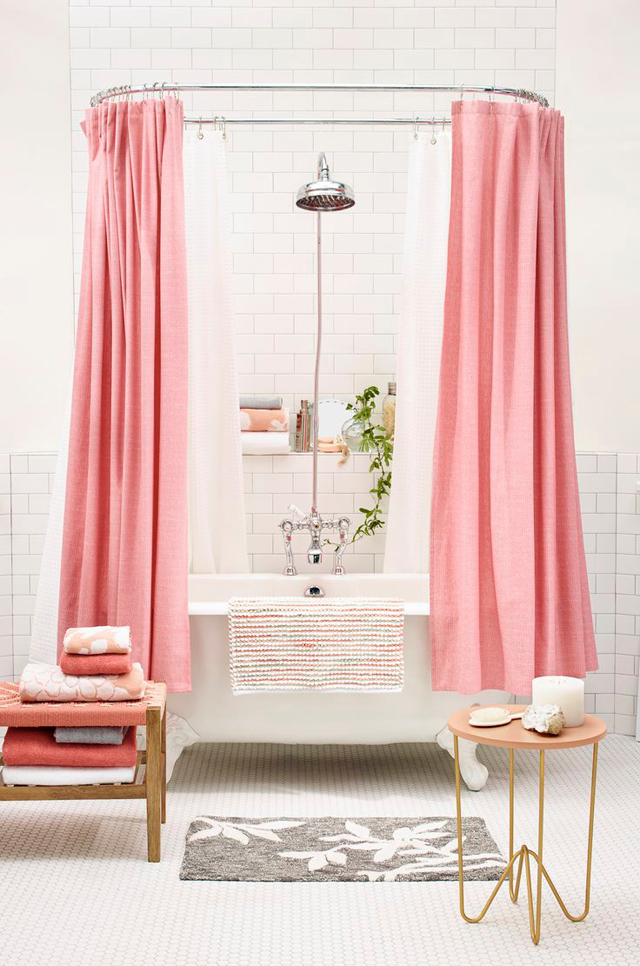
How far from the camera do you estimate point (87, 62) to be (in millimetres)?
4352

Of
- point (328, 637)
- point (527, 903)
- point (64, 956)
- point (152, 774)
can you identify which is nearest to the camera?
point (64, 956)

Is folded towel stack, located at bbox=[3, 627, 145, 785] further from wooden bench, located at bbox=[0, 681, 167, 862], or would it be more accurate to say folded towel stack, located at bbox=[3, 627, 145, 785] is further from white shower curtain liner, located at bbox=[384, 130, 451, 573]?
white shower curtain liner, located at bbox=[384, 130, 451, 573]

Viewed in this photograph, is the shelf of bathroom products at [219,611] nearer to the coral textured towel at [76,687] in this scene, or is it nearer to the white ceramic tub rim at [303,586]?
the white ceramic tub rim at [303,586]

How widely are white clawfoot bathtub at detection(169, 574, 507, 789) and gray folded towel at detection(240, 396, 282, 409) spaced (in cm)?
116

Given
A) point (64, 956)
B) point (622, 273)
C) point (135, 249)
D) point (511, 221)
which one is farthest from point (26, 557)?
point (622, 273)

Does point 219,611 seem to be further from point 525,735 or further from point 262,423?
point 525,735

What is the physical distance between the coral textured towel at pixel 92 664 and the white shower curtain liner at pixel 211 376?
1.08 meters

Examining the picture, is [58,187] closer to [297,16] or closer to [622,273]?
[297,16]

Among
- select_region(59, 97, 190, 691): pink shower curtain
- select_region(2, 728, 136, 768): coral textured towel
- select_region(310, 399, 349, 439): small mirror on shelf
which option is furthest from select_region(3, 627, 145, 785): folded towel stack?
select_region(310, 399, 349, 439): small mirror on shelf

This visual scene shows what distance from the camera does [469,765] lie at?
11.3 feet

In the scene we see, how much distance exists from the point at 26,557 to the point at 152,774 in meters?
1.76

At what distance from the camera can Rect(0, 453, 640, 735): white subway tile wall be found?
13.9 ft

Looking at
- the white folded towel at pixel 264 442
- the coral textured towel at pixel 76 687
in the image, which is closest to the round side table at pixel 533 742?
the coral textured towel at pixel 76 687

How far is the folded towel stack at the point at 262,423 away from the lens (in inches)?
170
